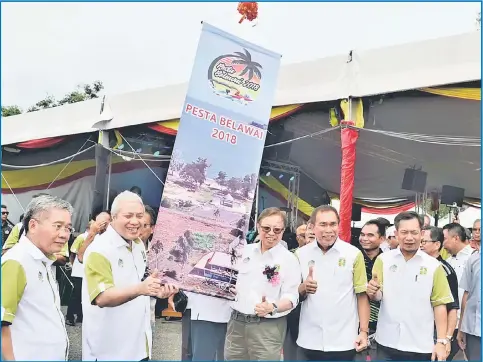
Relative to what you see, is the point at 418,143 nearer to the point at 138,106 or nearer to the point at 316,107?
the point at 316,107

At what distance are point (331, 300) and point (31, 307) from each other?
159 centimetres

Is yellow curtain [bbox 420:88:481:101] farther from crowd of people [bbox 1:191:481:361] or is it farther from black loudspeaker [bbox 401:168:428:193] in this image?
crowd of people [bbox 1:191:481:361]

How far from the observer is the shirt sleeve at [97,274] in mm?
2428

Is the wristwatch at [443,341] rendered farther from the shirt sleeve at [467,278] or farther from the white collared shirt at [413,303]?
the shirt sleeve at [467,278]

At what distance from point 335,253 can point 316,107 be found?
7.58 feet

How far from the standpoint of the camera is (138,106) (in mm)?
6121

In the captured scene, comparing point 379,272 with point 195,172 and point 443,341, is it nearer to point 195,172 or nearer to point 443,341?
point 443,341

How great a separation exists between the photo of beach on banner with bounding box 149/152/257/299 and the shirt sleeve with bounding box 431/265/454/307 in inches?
43.4

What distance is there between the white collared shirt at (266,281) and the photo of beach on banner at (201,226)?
7 centimetres

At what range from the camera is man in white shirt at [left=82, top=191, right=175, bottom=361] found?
2.49 metres

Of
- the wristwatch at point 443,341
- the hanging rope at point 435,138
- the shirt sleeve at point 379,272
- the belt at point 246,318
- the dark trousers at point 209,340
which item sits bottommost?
the dark trousers at point 209,340

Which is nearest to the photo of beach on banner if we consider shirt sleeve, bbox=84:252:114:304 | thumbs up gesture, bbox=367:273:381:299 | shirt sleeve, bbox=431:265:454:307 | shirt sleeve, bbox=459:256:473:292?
shirt sleeve, bbox=84:252:114:304

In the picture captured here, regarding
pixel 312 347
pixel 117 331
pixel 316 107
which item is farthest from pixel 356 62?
pixel 117 331

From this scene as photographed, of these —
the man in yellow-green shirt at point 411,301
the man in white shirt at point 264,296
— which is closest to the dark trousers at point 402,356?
the man in yellow-green shirt at point 411,301
